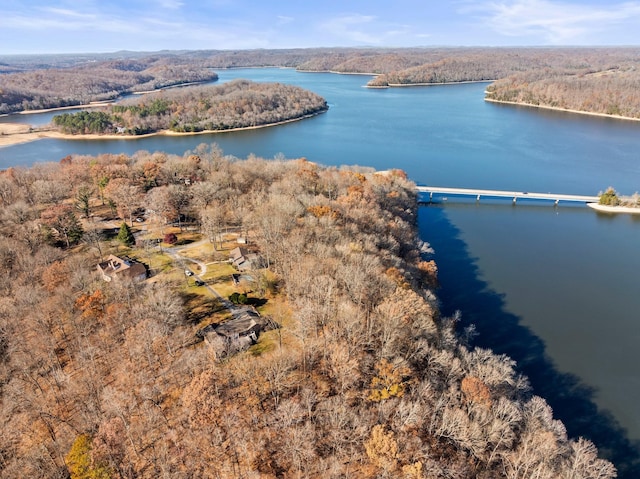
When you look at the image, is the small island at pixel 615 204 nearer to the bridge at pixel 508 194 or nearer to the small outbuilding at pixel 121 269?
the bridge at pixel 508 194

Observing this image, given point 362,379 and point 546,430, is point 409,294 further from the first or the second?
point 546,430

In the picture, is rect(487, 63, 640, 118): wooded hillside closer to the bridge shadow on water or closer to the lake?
the lake

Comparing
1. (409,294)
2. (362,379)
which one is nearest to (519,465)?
(362,379)

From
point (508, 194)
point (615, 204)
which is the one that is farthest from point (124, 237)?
point (615, 204)

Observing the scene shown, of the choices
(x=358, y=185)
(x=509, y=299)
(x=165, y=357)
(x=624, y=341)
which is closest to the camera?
(x=165, y=357)

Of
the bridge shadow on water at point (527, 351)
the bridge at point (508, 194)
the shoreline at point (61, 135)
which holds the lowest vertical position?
the bridge shadow on water at point (527, 351)

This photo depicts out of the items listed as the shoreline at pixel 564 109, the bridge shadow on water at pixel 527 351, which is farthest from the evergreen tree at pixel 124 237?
the shoreline at pixel 564 109
